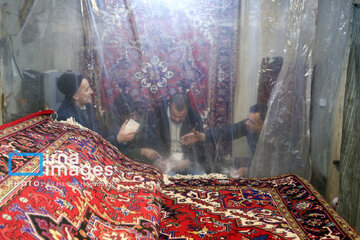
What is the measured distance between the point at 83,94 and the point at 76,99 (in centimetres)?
7

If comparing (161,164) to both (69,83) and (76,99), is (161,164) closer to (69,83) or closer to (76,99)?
(76,99)

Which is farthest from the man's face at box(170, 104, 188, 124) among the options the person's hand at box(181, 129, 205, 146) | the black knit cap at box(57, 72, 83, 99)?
the black knit cap at box(57, 72, 83, 99)

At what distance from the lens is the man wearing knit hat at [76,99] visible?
8.91ft

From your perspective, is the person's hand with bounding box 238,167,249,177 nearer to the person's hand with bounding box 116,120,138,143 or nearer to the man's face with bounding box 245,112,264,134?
the man's face with bounding box 245,112,264,134

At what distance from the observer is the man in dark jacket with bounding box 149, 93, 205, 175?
110 inches

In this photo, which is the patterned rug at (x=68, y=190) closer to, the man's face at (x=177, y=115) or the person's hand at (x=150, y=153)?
the person's hand at (x=150, y=153)

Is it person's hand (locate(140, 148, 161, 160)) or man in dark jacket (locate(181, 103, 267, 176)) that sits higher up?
man in dark jacket (locate(181, 103, 267, 176))

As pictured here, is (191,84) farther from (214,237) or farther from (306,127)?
(214,237)

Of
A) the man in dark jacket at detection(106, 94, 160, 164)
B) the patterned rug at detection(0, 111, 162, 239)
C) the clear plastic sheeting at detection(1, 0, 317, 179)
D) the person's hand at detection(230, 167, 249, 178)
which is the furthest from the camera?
the person's hand at detection(230, 167, 249, 178)

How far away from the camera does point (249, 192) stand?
7.61ft

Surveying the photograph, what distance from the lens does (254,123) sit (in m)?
2.81

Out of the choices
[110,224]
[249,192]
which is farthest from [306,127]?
[110,224]

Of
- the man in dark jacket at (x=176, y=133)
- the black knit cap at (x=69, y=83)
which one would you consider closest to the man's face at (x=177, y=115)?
the man in dark jacket at (x=176, y=133)

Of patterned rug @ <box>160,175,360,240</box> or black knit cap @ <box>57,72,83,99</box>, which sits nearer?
patterned rug @ <box>160,175,360,240</box>
